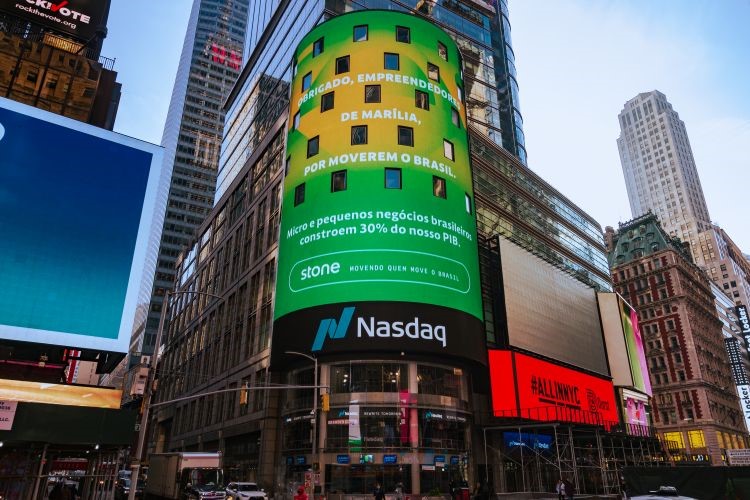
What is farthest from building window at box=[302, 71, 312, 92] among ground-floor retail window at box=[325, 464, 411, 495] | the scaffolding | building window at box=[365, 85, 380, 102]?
the scaffolding

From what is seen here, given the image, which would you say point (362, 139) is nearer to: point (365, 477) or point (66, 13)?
point (66, 13)

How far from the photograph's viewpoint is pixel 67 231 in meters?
19.3

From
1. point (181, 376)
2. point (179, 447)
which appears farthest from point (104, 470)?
point (181, 376)

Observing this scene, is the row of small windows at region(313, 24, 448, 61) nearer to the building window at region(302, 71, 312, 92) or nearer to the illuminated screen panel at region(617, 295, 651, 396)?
the building window at region(302, 71, 312, 92)

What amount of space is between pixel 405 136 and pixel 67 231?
32928mm

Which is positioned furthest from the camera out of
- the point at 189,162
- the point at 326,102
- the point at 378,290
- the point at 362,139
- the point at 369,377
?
the point at 189,162

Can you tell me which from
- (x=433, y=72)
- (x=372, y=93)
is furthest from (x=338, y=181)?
(x=433, y=72)

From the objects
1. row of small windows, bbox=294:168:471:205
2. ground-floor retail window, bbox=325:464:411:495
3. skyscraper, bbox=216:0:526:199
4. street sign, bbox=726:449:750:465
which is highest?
skyscraper, bbox=216:0:526:199

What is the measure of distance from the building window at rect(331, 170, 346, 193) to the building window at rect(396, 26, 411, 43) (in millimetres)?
16052

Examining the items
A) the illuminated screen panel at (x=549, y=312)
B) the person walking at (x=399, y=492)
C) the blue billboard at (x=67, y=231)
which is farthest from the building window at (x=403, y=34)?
the person walking at (x=399, y=492)

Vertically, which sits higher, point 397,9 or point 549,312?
point 397,9

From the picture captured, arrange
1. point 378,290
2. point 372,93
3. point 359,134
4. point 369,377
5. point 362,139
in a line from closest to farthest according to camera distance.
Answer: point 369,377
point 378,290
point 362,139
point 359,134
point 372,93

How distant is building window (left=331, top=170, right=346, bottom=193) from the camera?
45.5m

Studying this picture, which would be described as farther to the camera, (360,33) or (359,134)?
(360,33)
